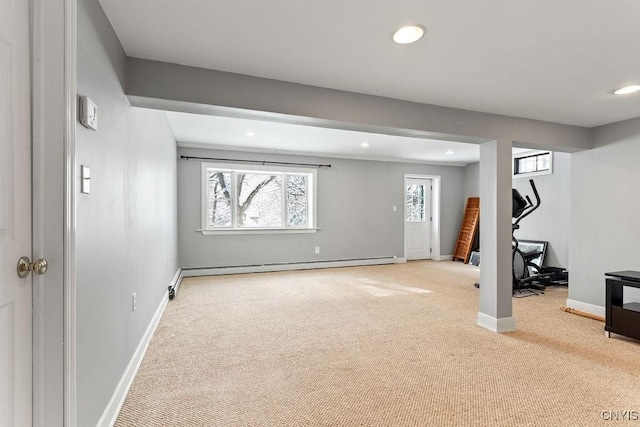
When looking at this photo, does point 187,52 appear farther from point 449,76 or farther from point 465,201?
point 465,201

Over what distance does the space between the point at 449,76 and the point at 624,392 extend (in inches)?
92.1

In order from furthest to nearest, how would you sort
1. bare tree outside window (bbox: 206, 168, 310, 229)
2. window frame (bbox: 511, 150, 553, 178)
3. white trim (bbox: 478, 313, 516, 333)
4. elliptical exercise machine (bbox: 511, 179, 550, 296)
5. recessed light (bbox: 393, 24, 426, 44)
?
bare tree outside window (bbox: 206, 168, 310, 229), window frame (bbox: 511, 150, 553, 178), elliptical exercise machine (bbox: 511, 179, 550, 296), white trim (bbox: 478, 313, 516, 333), recessed light (bbox: 393, 24, 426, 44)

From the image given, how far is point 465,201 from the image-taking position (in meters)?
7.68

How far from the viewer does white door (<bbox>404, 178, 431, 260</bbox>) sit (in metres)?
7.35

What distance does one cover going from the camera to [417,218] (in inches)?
297

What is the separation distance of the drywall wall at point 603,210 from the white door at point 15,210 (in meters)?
4.72

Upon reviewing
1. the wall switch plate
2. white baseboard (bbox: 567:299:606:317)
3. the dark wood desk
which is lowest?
white baseboard (bbox: 567:299:606:317)

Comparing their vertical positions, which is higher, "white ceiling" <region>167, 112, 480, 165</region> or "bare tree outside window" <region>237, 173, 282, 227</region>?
"white ceiling" <region>167, 112, 480, 165</region>

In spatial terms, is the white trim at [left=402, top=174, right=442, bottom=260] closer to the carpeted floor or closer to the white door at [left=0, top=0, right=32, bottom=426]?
the carpeted floor

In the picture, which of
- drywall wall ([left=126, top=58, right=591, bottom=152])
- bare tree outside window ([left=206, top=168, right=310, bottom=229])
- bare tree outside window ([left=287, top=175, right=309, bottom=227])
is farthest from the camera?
bare tree outside window ([left=287, top=175, right=309, bottom=227])

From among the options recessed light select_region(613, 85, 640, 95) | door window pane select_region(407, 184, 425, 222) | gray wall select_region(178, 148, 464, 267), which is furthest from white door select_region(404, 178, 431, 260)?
recessed light select_region(613, 85, 640, 95)

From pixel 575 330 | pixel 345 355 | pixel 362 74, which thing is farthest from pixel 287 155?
pixel 575 330

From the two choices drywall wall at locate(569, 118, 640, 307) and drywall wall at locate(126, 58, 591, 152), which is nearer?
drywall wall at locate(126, 58, 591, 152)

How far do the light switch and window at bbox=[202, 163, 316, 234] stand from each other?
170 inches
